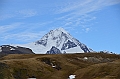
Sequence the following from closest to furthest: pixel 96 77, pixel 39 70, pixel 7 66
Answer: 1. pixel 96 77
2. pixel 7 66
3. pixel 39 70

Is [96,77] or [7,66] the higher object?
[7,66]

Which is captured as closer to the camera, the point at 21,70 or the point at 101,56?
the point at 21,70

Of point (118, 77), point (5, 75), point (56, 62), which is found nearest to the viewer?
point (118, 77)

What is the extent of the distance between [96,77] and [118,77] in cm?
833

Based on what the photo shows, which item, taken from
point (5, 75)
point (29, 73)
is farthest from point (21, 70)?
point (5, 75)

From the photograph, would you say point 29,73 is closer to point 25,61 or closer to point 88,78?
point 25,61

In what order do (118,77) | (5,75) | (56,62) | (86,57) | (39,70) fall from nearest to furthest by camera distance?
(118,77), (5,75), (39,70), (56,62), (86,57)

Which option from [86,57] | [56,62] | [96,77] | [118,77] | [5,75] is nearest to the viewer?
[118,77]

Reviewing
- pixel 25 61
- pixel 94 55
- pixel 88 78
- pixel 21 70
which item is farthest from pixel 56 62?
pixel 94 55

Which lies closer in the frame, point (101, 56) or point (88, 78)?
point (88, 78)

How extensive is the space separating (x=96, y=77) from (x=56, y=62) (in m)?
35.7

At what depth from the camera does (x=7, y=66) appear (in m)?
91.6

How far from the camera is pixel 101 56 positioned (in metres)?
146

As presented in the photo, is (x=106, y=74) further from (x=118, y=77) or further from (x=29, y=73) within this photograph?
(x=29, y=73)
